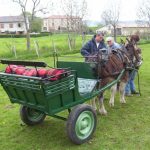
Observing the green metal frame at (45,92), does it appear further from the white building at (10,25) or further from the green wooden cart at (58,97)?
the white building at (10,25)

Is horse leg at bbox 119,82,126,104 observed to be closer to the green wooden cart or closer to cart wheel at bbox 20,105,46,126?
the green wooden cart

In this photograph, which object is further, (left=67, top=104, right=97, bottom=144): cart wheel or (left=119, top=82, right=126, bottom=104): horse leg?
(left=119, top=82, right=126, bottom=104): horse leg

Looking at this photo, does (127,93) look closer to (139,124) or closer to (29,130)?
(139,124)

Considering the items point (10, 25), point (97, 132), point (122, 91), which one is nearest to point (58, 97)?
point (97, 132)

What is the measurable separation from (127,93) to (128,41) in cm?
162

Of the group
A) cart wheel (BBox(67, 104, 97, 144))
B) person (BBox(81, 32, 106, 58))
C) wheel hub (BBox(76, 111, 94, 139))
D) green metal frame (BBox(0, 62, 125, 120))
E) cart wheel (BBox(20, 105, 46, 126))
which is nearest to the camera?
green metal frame (BBox(0, 62, 125, 120))

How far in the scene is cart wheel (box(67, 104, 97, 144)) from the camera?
16.7 ft

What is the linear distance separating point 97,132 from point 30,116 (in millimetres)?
1391

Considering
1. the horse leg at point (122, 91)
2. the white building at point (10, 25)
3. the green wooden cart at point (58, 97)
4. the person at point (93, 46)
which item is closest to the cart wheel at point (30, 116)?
the green wooden cart at point (58, 97)

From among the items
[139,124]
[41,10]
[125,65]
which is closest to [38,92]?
[139,124]

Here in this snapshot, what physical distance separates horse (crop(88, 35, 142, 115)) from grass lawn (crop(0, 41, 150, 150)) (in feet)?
1.49

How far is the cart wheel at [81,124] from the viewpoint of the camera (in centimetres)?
510

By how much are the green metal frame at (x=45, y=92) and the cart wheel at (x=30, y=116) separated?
0.62m

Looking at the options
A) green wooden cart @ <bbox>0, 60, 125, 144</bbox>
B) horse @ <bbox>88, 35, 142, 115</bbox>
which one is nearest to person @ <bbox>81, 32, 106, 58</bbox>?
horse @ <bbox>88, 35, 142, 115</bbox>
